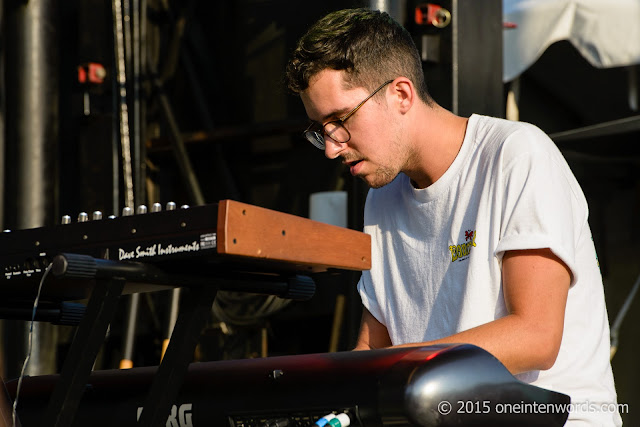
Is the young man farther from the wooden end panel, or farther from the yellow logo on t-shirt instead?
the wooden end panel

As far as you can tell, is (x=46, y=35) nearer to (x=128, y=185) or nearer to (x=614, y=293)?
(x=128, y=185)

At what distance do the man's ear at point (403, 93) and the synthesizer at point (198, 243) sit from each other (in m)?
0.50

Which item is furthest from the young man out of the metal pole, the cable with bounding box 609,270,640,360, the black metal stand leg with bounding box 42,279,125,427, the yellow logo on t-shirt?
the metal pole

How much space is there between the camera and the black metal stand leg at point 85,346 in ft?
4.82

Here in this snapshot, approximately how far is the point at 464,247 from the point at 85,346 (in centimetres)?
80

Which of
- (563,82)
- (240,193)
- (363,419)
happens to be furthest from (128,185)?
(363,419)

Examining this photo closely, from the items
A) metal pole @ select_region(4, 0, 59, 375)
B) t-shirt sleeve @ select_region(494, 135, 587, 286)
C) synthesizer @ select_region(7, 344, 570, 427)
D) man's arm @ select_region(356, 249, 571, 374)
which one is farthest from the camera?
metal pole @ select_region(4, 0, 59, 375)

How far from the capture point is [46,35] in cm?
349

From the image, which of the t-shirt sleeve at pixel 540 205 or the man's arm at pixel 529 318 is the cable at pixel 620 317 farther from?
the man's arm at pixel 529 318

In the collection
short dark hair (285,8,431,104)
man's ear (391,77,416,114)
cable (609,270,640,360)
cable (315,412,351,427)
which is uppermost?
short dark hair (285,8,431,104)

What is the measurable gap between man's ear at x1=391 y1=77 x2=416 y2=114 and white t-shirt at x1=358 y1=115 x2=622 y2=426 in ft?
0.45

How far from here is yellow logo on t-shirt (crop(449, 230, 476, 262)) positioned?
6.19ft

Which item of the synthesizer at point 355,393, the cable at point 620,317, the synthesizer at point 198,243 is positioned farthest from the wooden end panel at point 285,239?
the cable at point 620,317

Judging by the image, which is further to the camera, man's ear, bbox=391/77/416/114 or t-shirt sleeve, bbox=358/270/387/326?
t-shirt sleeve, bbox=358/270/387/326
